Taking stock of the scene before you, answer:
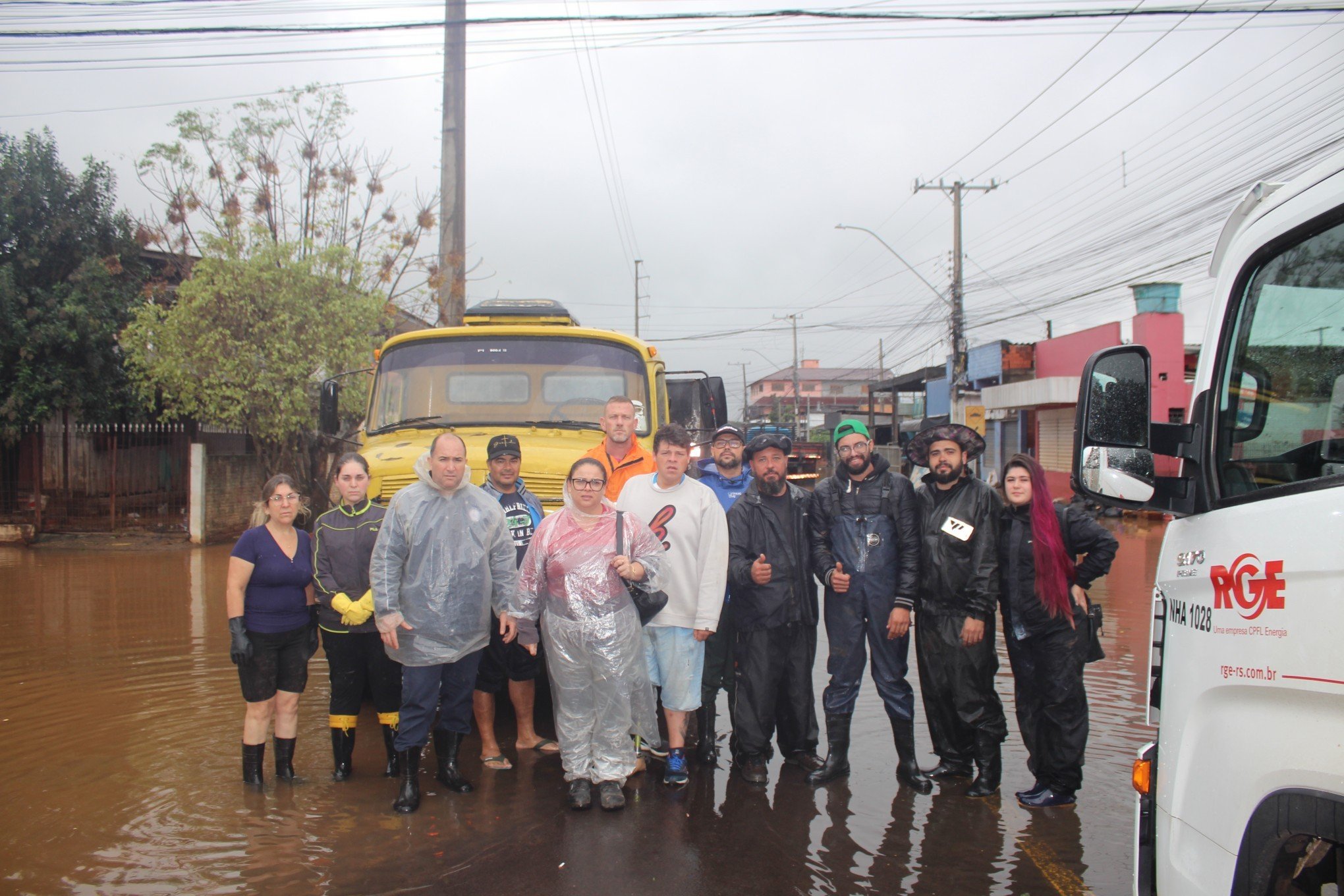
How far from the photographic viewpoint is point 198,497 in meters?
17.2

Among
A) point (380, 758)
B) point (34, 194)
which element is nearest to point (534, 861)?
point (380, 758)

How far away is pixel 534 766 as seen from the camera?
5465 millimetres

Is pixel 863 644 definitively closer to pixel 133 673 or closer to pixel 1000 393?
pixel 133 673

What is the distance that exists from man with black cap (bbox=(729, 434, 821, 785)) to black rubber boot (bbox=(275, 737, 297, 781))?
94.8 inches

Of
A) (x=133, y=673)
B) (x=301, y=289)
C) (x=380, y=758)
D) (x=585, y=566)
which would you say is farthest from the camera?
(x=301, y=289)

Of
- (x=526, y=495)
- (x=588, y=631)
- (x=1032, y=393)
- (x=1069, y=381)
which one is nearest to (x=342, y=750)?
(x=588, y=631)

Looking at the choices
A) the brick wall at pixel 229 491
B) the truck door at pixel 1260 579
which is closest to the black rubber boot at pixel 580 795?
the truck door at pixel 1260 579

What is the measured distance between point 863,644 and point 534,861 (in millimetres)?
2089

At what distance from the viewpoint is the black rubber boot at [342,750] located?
515 cm

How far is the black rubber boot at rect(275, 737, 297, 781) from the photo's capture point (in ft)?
16.8

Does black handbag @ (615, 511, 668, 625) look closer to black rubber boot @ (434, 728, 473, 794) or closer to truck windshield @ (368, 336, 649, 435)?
black rubber boot @ (434, 728, 473, 794)

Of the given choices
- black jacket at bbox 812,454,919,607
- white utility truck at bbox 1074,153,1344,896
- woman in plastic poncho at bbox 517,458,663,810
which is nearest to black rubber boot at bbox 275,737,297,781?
woman in plastic poncho at bbox 517,458,663,810

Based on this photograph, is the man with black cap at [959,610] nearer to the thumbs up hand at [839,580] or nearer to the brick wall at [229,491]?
the thumbs up hand at [839,580]

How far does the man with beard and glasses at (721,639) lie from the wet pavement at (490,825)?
246 millimetres
